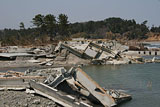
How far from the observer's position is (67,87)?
517 inches

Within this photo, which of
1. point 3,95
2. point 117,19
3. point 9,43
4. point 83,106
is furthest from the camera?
point 117,19

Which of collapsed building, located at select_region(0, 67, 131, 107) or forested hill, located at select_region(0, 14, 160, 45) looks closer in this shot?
collapsed building, located at select_region(0, 67, 131, 107)

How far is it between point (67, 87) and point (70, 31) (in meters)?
82.0

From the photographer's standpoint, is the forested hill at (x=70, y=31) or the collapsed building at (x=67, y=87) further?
the forested hill at (x=70, y=31)

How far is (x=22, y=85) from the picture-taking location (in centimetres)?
1288

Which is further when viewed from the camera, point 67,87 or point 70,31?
point 70,31

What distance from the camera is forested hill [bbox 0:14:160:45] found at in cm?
6981

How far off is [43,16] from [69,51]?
121 feet

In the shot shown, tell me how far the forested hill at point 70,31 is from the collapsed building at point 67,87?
52.7 meters

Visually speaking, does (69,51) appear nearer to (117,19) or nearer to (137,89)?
(137,89)

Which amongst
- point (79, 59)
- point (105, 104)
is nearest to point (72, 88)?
point (105, 104)

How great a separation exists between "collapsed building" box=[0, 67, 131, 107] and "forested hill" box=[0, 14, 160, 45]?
52698mm

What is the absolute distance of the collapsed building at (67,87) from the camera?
11.9 meters

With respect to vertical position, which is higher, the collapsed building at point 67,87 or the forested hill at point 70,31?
the forested hill at point 70,31
